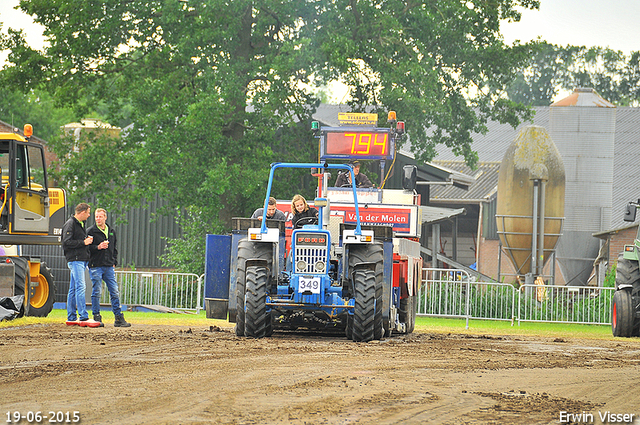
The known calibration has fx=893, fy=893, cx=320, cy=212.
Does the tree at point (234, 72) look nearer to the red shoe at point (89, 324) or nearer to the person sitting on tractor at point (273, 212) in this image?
the red shoe at point (89, 324)

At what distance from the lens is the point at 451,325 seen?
20.4m

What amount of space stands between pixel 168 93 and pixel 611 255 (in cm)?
1543

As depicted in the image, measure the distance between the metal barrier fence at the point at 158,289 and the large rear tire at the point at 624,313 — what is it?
33.5 ft

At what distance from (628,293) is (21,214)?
11037 millimetres

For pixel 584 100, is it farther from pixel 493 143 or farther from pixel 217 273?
pixel 217 273

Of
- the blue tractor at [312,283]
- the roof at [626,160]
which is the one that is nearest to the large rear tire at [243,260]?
the blue tractor at [312,283]

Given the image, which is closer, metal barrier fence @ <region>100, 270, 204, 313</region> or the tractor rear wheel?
the tractor rear wheel

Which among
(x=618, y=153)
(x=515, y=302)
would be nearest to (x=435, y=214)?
(x=515, y=302)

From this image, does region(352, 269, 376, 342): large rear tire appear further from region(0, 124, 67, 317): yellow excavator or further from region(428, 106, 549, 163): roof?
region(428, 106, 549, 163): roof

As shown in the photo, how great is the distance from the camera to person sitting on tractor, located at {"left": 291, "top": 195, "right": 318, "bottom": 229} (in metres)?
13.8

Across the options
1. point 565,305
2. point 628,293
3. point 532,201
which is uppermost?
point 532,201

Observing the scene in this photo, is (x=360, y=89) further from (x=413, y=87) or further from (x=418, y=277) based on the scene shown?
(x=418, y=277)

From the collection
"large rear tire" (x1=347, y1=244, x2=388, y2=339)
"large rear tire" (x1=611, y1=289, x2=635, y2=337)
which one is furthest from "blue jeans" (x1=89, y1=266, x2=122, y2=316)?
"large rear tire" (x1=611, y1=289, x2=635, y2=337)

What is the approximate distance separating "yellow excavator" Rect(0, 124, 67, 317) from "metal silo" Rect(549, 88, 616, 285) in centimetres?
1950
